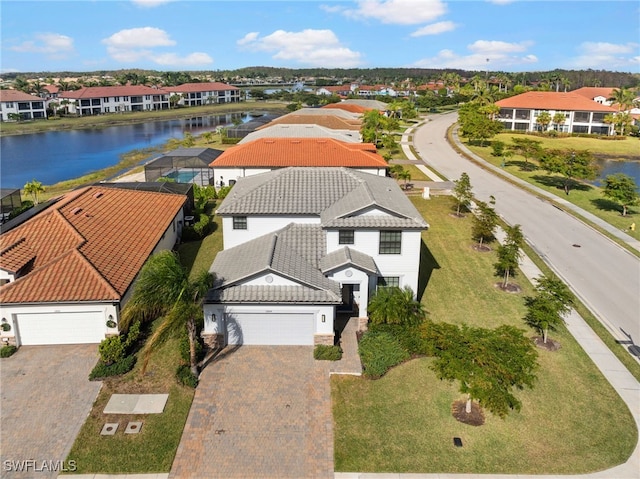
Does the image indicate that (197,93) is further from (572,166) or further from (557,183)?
(572,166)

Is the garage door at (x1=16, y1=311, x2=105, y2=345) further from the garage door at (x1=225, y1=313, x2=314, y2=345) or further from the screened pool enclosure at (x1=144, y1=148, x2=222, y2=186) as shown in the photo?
the screened pool enclosure at (x1=144, y1=148, x2=222, y2=186)

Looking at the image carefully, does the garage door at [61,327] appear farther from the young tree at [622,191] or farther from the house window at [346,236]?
the young tree at [622,191]

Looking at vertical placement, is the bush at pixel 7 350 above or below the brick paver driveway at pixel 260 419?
above

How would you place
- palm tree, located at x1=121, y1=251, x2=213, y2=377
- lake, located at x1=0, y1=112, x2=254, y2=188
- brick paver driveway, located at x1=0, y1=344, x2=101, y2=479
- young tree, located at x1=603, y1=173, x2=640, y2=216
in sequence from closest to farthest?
brick paver driveway, located at x1=0, y1=344, x2=101, y2=479, palm tree, located at x1=121, y1=251, x2=213, y2=377, young tree, located at x1=603, y1=173, x2=640, y2=216, lake, located at x1=0, y1=112, x2=254, y2=188

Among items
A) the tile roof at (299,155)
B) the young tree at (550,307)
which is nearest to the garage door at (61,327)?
the young tree at (550,307)

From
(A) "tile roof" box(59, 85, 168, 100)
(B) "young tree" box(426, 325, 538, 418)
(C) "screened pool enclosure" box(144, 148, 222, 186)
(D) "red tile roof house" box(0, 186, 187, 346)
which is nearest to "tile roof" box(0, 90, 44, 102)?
(A) "tile roof" box(59, 85, 168, 100)

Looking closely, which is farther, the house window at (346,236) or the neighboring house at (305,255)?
the house window at (346,236)

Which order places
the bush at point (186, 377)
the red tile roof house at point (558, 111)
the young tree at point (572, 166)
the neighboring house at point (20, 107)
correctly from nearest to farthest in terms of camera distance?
the bush at point (186, 377)
the young tree at point (572, 166)
the red tile roof house at point (558, 111)
the neighboring house at point (20, 107)

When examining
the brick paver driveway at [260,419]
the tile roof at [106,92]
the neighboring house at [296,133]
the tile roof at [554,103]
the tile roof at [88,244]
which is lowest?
the brick paver driveway at [260,419]
